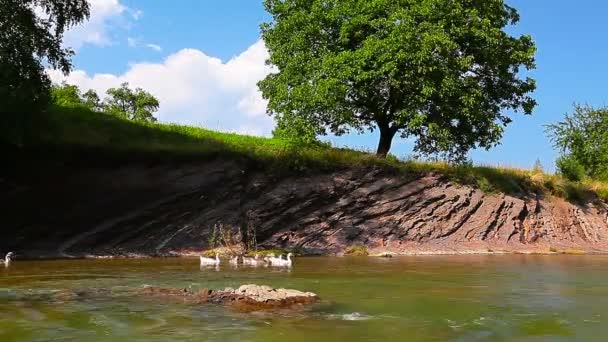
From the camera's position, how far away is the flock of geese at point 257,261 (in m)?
21.8

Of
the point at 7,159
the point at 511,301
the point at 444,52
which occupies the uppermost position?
the point at 444,52

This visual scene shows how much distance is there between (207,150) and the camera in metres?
31.2

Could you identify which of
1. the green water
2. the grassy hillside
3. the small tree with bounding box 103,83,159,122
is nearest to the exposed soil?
the grassy hillside

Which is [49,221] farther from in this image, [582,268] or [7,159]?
[582,268]

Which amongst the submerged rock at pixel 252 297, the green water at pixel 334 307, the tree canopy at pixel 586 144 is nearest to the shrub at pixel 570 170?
the tree canopy at pixel 586 144

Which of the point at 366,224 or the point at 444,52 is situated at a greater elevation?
the point at 444,52

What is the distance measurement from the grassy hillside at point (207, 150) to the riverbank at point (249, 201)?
3.1 inches

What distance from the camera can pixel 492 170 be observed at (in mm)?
36812

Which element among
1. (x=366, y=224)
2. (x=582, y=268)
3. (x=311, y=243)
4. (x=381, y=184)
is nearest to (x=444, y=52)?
(x=381, y=184)

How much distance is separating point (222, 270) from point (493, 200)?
19478 millimetres

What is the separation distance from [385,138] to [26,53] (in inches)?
813

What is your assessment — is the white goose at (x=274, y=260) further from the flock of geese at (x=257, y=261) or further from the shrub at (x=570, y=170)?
the shrub at (x=570, y=170)

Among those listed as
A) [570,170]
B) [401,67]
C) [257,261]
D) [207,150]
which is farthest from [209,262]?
[570,170]

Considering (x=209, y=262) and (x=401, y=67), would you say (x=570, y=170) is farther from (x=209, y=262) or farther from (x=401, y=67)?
(x=209, y=262)
